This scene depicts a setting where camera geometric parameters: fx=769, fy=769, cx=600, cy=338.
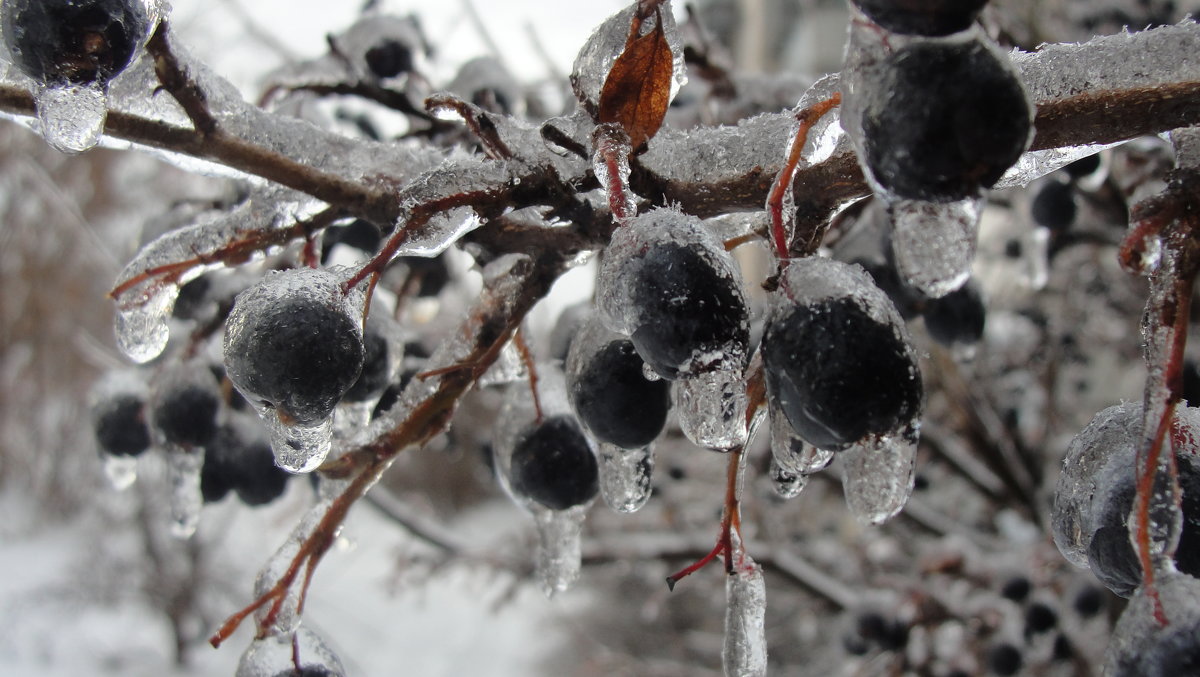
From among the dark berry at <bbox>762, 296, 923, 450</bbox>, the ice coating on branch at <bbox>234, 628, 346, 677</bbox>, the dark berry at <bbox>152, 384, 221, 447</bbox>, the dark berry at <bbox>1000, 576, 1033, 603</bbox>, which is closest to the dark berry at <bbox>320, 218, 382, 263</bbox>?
the dark berry at <bbox>152, 384, 221, 447</bbox>

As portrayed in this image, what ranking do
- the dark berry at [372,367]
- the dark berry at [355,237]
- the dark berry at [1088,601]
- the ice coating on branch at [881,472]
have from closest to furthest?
the ice coating on branch at [881,472] → the dark berry at [372,367] → the dark berry at [355,237] → the dark berry at [1088,601]

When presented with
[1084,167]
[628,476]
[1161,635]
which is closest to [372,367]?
[628,476]

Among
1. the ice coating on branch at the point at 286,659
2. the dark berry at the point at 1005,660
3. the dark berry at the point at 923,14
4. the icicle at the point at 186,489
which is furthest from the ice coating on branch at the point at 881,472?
the dark berry at the point at 1005,660

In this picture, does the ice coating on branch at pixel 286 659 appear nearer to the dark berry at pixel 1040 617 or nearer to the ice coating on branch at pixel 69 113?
the ice coating on branch at pixel 69 113

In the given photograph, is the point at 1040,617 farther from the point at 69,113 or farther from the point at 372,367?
the point at 69,113

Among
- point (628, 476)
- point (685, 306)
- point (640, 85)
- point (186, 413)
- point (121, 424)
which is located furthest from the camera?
point (121, 424)

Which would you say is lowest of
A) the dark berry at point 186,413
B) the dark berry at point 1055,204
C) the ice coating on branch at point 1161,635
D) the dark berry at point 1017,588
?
the dark berry at point 1017,588
